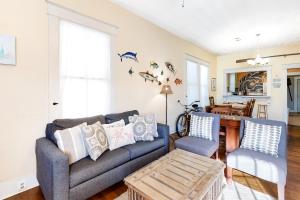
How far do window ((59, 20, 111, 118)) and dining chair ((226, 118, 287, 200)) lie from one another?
2224 mm

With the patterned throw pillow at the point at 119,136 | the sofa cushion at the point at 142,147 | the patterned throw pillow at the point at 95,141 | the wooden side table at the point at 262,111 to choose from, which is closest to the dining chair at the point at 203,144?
the sofa cushion at the point at 142,147

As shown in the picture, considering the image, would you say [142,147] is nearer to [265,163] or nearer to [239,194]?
[239,194]

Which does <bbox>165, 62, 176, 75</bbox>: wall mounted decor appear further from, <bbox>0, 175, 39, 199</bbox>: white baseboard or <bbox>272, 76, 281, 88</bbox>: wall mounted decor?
<bbox>272, 76, 281, 88</bbox>: wall mounted decor

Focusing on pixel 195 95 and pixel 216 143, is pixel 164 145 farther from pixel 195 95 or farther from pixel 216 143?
pixel 195 95

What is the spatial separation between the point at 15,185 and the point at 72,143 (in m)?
0.92

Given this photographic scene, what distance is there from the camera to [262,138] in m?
2.32

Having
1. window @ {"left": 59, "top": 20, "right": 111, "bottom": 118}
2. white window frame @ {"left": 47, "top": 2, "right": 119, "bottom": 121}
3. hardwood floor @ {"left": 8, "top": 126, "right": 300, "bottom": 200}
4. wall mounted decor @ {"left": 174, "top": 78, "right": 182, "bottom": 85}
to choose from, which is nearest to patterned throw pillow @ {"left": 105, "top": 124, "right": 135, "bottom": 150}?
hardwood floor @ {"left": 8, "top": 126, "right": 300, "bottom": 200}

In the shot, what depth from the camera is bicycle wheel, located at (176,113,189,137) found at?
480 centimetres

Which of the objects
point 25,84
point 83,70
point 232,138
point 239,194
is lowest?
point 239,194

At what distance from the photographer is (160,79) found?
13.9 feet

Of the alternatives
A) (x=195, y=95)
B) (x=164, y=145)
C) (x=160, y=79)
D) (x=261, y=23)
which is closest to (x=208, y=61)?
(x=195, y=95)

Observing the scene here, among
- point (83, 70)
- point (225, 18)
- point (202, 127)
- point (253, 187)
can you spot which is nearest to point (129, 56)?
point (83, 70)

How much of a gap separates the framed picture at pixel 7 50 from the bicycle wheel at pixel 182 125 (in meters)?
3.87

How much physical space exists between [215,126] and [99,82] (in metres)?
2.15
